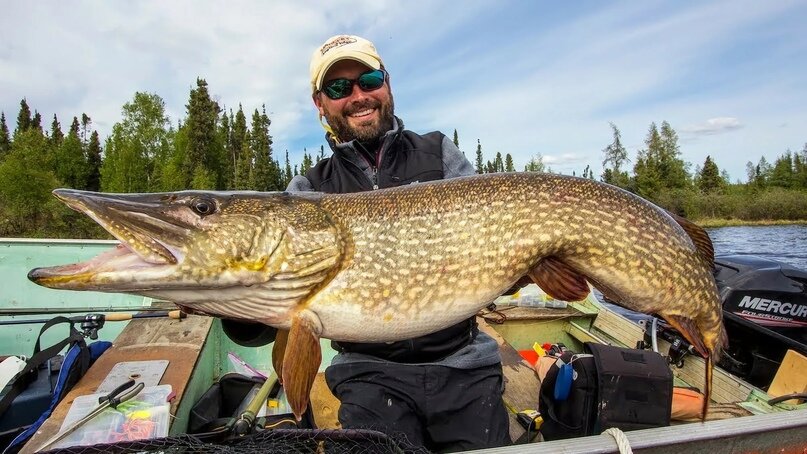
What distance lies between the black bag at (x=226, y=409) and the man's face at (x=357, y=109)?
1530 millimetres

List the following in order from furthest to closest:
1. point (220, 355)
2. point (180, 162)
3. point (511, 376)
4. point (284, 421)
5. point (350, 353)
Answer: point (180, 162) < point (220, 355) < point (511, 376) < point (284, 421) < point (350, 353)

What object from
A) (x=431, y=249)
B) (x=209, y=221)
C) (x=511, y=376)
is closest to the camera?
(x=209, y=221)

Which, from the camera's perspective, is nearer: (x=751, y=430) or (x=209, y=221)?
(x=751, y=430)

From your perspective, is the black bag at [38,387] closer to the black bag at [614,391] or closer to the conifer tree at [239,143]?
the black bag at [614,391]

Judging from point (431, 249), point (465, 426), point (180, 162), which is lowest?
point (465, 426)

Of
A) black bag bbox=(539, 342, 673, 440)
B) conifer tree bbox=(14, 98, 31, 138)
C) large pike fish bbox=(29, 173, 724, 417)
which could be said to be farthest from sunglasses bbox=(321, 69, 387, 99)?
conifer tree bbox=(14, 98, 31, 138)

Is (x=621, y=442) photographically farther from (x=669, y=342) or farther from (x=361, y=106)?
(x=669, y=342)

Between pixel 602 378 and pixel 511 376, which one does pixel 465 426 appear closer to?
pixel 602 378

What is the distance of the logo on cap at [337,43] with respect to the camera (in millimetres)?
2426

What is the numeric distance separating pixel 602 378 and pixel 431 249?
122 centimetres

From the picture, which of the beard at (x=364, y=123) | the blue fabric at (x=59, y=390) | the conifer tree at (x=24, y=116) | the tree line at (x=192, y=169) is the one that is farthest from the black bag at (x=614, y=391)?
the conifer tree at (x=24, y=116)

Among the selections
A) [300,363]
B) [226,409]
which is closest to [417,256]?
[300,363]

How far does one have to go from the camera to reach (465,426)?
2.01 m

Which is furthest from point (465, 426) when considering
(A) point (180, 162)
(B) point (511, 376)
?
(A) point (180, 162)
